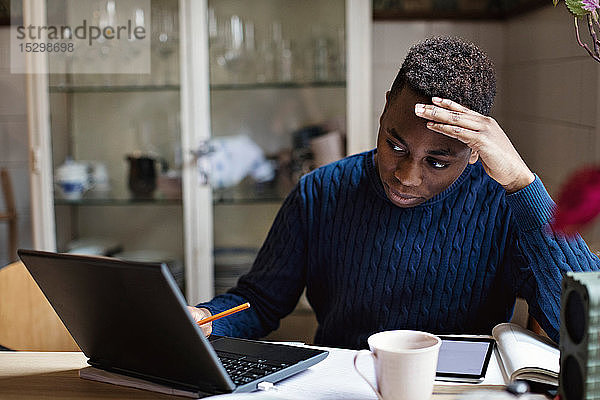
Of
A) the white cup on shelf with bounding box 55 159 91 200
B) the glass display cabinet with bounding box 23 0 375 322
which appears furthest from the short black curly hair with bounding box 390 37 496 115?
the white cup on shelf with bounding box 55 159 91 200

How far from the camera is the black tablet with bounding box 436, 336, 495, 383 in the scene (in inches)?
40.1

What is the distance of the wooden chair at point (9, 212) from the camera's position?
3008mm

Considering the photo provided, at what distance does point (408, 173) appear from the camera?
1227 mm

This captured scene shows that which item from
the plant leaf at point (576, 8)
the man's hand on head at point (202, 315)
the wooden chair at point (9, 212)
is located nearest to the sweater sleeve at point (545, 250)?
the plant leaf at point (576, 8)

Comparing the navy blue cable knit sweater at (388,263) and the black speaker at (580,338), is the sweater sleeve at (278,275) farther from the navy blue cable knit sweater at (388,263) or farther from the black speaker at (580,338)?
the black speaker at (580,338)

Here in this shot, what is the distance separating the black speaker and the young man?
35cm

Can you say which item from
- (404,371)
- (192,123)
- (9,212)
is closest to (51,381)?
(404,371)

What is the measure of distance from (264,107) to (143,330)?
1874 mm

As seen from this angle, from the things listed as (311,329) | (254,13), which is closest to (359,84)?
(254,13)

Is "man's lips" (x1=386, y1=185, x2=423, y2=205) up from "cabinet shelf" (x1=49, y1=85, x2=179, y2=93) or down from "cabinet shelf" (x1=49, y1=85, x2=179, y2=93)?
down

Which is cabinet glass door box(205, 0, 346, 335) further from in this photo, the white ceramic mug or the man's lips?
the white ceramic mug

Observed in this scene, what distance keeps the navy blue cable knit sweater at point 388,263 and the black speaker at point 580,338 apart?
0.47 m

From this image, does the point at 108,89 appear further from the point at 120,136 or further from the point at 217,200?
the point at 217,200

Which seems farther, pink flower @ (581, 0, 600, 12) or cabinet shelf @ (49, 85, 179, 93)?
cabinet shelf @ (49, 85, 179, 93)
